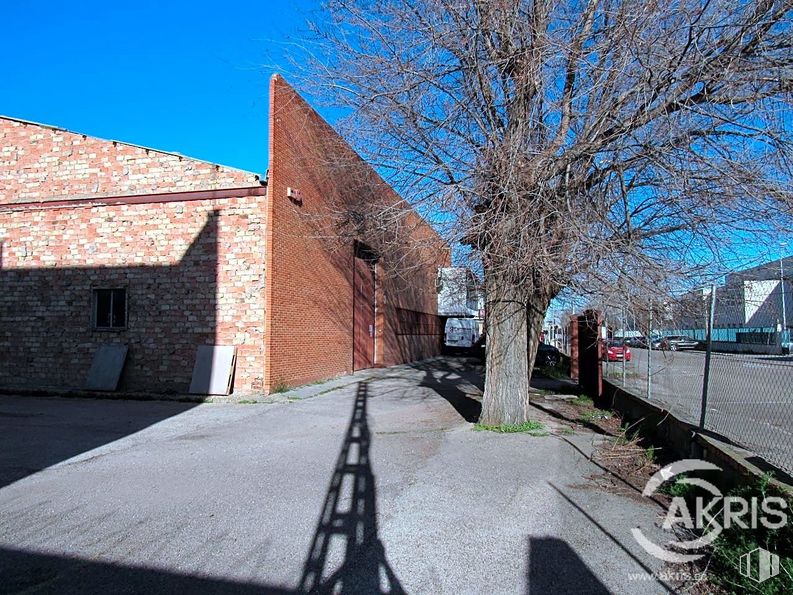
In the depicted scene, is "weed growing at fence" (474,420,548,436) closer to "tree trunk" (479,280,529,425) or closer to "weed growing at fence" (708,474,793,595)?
"tree trunk" (479,280,529,425)

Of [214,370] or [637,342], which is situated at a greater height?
[637,342]

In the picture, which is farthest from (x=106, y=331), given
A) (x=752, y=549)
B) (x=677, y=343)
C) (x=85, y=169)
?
(x=752, y=549)

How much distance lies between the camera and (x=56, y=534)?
4945mm

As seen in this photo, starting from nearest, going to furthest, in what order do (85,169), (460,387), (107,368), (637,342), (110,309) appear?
1. (637,342)
2. (107,368)
3. (110,309)
4. (85,169)
5. (460,387)

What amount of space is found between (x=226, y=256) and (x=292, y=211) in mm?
→ 2154

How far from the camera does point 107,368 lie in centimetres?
1470

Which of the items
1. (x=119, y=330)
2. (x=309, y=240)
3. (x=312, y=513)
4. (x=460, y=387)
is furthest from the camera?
(x=460, y=387)

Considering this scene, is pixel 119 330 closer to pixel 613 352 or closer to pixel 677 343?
pixel 677 343

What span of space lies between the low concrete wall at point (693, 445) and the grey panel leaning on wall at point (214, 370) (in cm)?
892

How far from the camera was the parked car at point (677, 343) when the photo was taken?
888 centimetres

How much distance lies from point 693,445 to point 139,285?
13.3 m

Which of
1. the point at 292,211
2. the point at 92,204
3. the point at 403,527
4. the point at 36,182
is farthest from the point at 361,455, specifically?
the point at 36,182

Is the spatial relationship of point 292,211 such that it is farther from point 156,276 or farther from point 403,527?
point 403,527

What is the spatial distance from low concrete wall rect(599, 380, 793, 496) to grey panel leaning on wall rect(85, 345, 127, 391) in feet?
39.7
